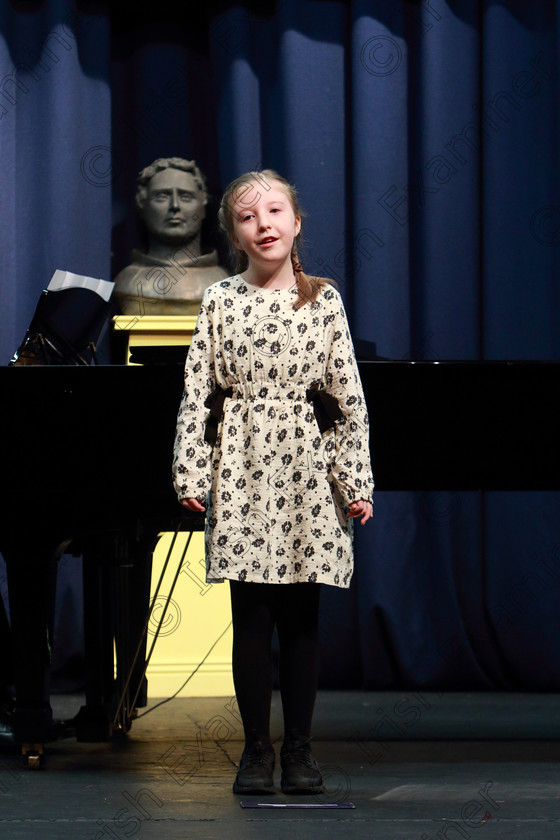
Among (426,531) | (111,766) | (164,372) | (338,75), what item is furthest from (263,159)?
(111,766)

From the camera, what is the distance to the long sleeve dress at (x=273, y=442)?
211cm

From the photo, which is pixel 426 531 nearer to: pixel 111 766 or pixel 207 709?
pixel 207 709

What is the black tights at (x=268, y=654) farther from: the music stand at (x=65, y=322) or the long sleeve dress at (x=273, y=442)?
the music stand at (x=65, y=322)

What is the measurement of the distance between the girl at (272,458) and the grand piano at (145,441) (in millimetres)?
256

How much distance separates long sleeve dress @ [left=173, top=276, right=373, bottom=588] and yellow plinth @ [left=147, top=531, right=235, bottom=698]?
1.69 metres

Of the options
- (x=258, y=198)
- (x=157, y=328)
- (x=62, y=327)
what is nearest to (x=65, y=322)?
(x=62, y=327)

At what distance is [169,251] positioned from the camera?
3965mm

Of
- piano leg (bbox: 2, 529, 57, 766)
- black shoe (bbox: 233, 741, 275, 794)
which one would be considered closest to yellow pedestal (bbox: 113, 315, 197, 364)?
piano leg (bbox: 2, 529, 57, 766)

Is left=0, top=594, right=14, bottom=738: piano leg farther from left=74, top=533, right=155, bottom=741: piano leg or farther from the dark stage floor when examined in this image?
left=74, top=533, right=155, bottom=741: piano leg

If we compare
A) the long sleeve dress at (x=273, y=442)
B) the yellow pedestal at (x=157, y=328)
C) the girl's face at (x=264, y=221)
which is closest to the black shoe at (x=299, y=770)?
the long sleeve dress at (x=273, y=442)

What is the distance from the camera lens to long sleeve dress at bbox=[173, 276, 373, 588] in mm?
2113

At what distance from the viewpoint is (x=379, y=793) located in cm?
219

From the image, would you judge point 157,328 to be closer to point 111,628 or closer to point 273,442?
point 111,628

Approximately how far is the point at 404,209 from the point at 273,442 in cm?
205
